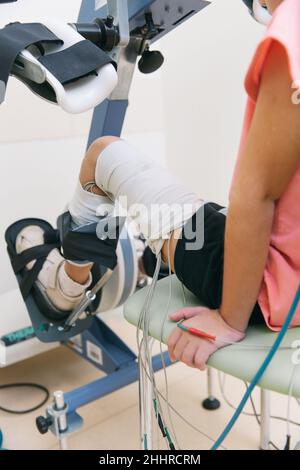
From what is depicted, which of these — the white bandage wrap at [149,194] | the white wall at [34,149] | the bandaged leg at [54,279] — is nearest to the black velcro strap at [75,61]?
the white bandage wrap at [149,194]

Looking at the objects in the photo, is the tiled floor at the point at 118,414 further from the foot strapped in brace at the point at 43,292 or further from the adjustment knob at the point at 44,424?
the foot strapped in brace at the point at 43,292

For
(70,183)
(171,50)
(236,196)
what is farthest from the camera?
(171,50)

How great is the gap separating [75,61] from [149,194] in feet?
0.88

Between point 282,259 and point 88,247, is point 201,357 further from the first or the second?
point 88,247

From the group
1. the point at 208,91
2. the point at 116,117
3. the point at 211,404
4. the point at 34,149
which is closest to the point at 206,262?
the point at 116,117

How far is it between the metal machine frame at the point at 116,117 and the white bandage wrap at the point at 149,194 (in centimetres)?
31

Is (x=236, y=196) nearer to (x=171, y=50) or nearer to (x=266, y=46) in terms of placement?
(x=266, y=46)

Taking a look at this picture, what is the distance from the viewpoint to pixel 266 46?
57 centimetres

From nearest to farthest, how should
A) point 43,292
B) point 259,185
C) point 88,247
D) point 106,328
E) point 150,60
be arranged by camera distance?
point 259,185 < point 88,247 < point 150,60 < point 43,292 < point 106,328

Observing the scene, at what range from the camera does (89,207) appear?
105cm

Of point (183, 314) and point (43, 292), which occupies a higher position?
point (183, 314)

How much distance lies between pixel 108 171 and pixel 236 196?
33 cm

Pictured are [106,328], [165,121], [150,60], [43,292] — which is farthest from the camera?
[165,121]

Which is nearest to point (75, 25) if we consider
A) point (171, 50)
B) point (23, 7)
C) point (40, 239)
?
point (40, 239)
